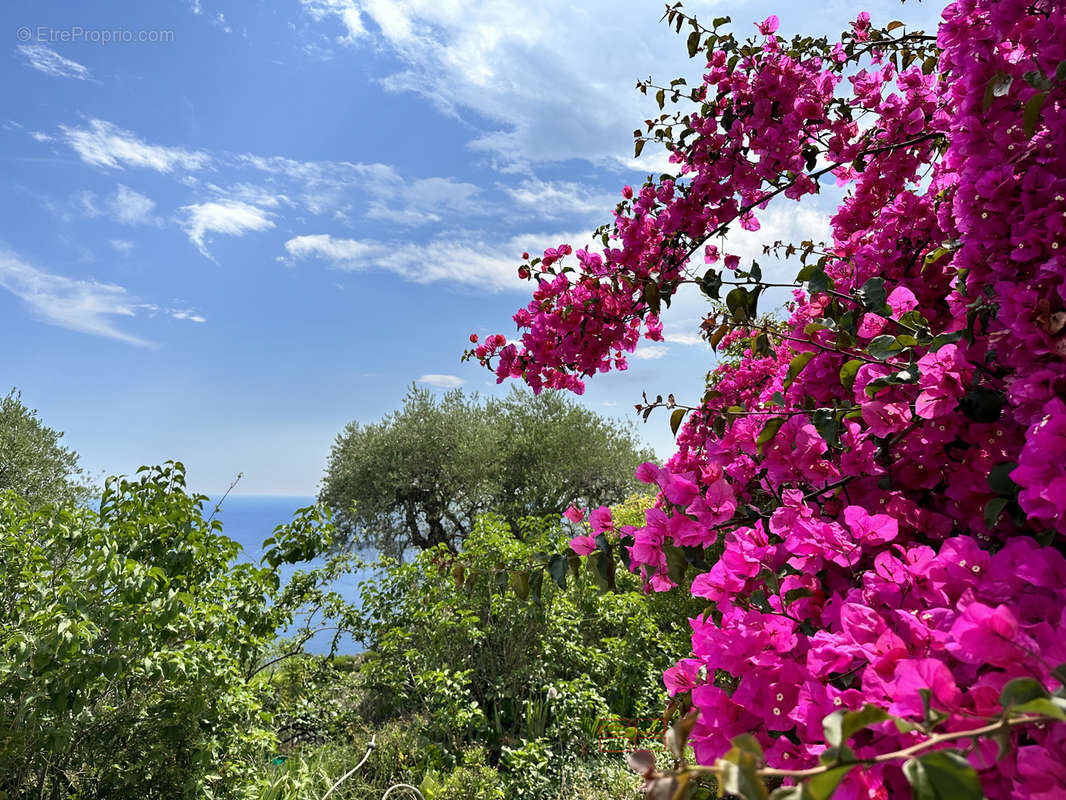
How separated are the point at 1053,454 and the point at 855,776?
1.75 ft

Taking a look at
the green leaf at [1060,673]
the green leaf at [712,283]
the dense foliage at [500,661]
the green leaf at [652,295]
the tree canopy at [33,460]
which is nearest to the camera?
the green leaf at [1060,673]

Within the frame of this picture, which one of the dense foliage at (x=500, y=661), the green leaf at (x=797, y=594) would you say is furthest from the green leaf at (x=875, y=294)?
the dense foliage at (x=500, y=661)

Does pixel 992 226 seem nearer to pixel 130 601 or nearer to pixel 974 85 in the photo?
pixel 974 85

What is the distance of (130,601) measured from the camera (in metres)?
2.70

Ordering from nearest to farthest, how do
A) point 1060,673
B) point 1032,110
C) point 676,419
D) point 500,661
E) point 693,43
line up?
1. point 1060,673
2. point 1032,110
3. point 676,419
4. point 693,43
5. point 500,661

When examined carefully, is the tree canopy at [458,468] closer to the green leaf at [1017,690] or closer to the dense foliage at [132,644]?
the dense foliage at [132,644]

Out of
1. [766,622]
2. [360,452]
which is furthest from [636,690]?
[360,452]

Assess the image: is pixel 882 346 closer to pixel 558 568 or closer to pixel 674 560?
pixel 674 560

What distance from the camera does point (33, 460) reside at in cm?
1229

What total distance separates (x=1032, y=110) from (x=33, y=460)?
1581cm

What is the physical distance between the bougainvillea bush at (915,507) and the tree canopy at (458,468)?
11517mm

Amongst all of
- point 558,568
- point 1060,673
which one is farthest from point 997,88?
point 558,568

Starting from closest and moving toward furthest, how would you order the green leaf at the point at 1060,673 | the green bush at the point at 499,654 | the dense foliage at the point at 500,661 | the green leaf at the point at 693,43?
1. the green leaf at the point at 1060,673
2. the green leaf at the point at 693,43
3. the dense foliage at the point at 500,661
4. the green bush at the point at 499,654

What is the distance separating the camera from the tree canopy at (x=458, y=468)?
13.4 metres
